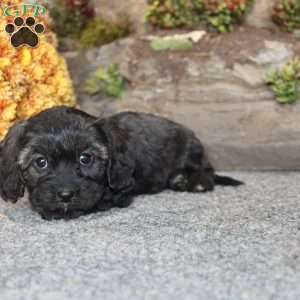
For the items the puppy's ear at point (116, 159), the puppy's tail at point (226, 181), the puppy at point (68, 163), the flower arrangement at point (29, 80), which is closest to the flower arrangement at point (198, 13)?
the flower arrangement at point (29, 80)

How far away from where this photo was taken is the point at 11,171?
3.11 meters

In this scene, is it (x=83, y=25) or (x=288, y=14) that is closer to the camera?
(x=288, y=14)

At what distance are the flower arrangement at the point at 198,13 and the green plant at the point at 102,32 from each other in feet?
1.15

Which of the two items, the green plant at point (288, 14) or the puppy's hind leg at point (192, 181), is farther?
the green plant at point (288, 14)

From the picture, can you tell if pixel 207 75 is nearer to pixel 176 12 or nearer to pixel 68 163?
pixel 176 12

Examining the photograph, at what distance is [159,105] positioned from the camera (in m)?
4.44

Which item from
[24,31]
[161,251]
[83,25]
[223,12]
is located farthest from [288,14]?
[161,251]

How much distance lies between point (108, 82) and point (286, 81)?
4.44 ft

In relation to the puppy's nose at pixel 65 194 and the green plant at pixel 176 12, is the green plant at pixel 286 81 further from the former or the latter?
the puppy's nose at pixel 65 194

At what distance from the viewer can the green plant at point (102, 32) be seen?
16.3ft

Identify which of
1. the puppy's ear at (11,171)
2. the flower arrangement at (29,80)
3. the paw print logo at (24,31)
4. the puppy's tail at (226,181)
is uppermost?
the paw print logo at (24,31)

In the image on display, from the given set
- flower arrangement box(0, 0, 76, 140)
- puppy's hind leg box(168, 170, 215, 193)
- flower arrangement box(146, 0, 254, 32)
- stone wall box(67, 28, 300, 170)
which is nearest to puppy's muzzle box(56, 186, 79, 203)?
flower arrangement box(0, 0, 76, 140)

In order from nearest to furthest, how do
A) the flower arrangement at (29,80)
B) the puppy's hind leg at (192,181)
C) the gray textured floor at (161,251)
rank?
the gray textured floor at (161,251) < the flower arrangement at (29,80) < the puppy's hind leg at (192,181)

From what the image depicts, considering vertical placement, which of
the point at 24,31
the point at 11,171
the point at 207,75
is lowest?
the point at 11,171
